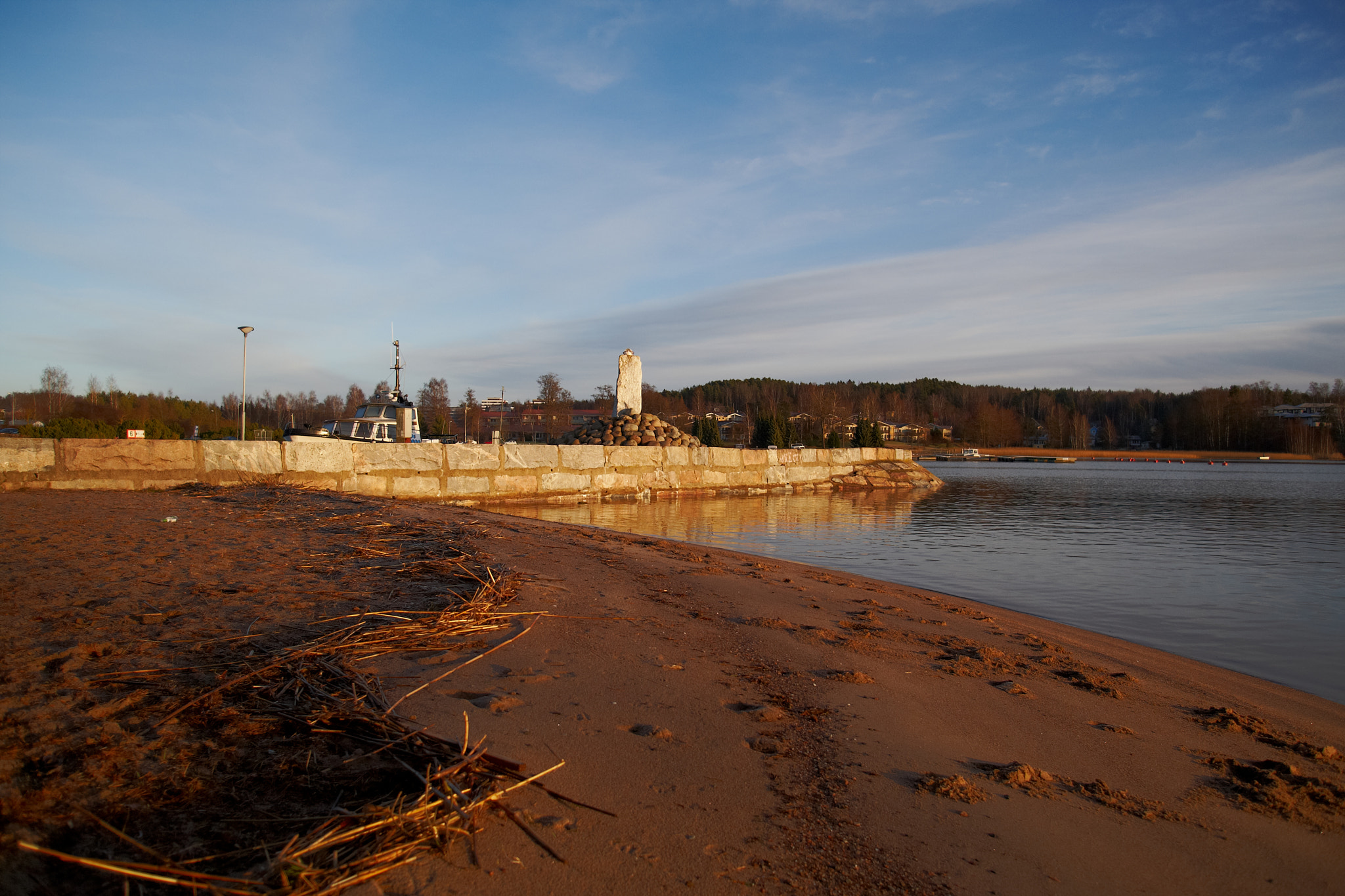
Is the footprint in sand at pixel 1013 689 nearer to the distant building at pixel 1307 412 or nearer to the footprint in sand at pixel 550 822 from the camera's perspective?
the footprint in sand at pixel 550 822

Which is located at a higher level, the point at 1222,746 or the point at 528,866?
the point at 528,866

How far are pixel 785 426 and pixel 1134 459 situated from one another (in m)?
47.4

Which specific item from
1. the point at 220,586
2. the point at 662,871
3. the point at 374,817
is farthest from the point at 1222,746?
the point at 220,586

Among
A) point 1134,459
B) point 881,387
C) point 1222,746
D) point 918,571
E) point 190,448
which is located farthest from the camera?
point 881,387

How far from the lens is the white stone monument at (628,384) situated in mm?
26422

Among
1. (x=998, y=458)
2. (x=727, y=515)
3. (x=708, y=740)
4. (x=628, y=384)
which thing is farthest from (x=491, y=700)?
(x=998, y=458)

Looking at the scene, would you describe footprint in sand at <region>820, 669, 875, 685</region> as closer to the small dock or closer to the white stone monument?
the white stone monument

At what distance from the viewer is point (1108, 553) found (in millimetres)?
10078

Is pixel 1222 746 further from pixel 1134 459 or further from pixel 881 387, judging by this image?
pixel 881 387

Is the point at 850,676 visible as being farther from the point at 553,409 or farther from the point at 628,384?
the point at 553,409

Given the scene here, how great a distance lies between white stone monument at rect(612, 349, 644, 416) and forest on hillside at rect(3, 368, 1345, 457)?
1511cm

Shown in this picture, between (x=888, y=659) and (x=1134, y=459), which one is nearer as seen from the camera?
(x=888, y=659)

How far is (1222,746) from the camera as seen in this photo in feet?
10.3

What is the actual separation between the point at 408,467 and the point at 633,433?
9771mm
